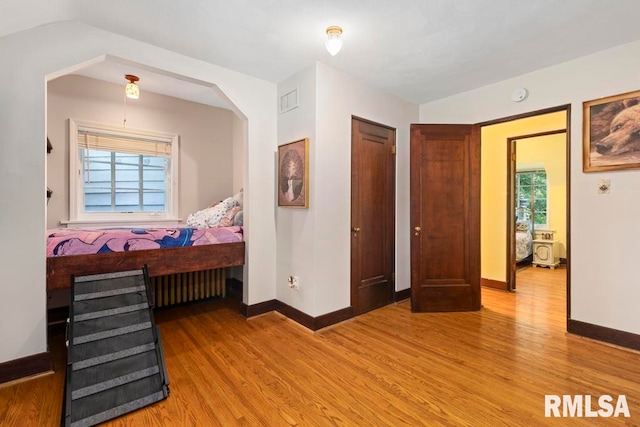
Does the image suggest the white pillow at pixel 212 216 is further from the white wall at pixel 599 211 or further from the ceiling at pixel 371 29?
the white wall at pixel 599 211

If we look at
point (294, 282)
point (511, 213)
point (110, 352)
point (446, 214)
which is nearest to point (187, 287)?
point (294, 282)

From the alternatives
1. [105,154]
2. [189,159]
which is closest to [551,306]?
[189,159]

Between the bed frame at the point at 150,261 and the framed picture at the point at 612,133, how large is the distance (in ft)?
11.4

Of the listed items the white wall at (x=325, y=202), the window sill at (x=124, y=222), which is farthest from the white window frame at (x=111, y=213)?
the white wall at (x=325, y=202)

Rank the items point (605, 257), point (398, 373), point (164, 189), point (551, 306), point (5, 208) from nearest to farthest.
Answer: point (5, 208) < point (398, 373) < point (605, 257) < point (551, 306) < point (164, 189)

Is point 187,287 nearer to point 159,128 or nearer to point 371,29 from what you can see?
point 159,128

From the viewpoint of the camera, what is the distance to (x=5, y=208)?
1989 mm

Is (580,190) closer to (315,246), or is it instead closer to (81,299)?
(315,246)

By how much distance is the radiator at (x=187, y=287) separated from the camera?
335cm

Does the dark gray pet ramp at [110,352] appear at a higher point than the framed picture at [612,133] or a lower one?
lower

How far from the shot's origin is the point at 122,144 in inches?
142

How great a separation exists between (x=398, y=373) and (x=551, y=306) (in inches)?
102

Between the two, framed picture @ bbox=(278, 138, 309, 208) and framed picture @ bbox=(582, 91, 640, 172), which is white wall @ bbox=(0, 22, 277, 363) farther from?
framed picture @ bbox=(582, 91, 640, 172)

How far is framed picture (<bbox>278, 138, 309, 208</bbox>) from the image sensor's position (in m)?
2.88
